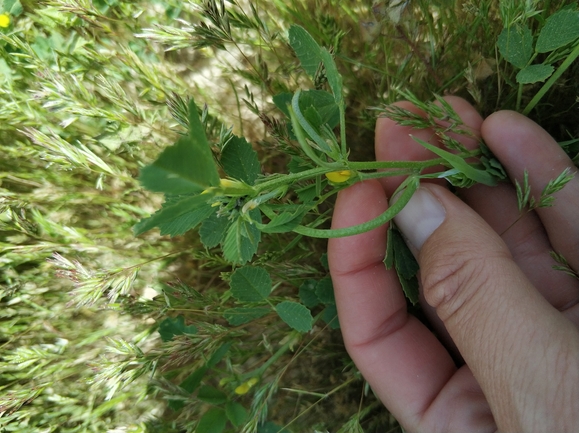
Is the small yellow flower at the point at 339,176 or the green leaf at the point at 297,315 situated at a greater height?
the small yellow flower at the point at 339,176

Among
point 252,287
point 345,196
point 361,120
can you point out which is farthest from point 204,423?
point 361,120

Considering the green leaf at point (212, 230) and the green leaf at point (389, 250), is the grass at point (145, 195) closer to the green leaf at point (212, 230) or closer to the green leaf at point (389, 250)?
the green leaf at point (389, 250)

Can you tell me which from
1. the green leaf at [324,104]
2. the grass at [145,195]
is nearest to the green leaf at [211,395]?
the grass at [145,195]

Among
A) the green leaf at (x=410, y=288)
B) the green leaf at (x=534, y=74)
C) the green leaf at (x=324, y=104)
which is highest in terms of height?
the green leaf at (x=534, y=74)

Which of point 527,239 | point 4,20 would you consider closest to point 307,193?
point 527,239

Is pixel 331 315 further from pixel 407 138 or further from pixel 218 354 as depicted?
pixel 407 138

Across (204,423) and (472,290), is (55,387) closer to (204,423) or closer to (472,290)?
(204,423)
